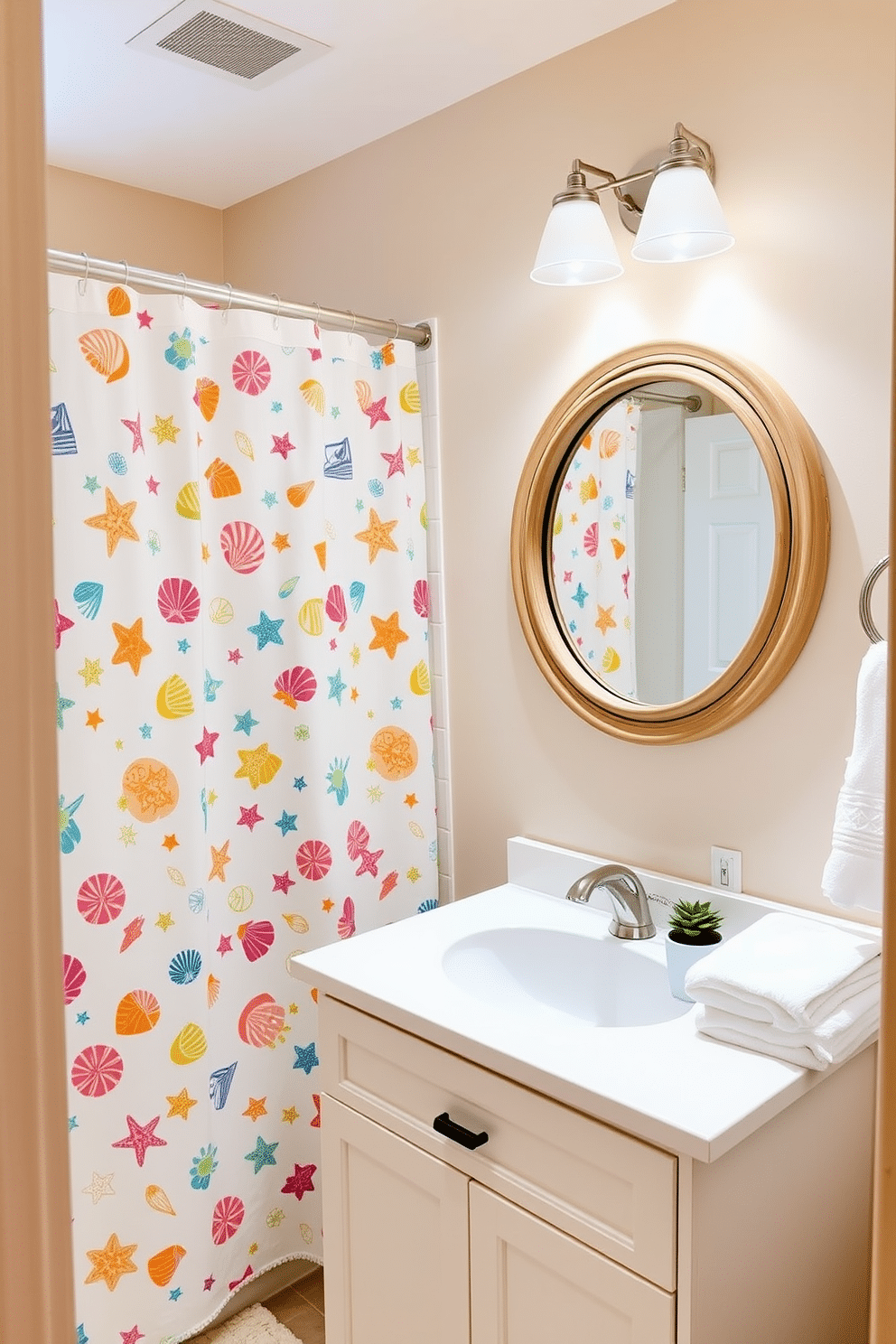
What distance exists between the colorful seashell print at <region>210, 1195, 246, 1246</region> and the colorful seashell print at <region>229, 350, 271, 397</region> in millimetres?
1559

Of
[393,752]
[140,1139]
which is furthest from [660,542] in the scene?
[140,1139]

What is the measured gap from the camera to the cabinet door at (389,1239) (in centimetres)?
151

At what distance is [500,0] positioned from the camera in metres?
1.76

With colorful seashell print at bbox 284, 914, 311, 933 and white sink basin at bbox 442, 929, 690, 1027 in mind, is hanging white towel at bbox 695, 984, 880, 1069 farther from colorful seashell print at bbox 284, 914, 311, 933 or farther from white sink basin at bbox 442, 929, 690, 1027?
colorful seashell print at bbox 284, 914, 311, 933

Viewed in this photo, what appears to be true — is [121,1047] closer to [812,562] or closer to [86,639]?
[86,639]

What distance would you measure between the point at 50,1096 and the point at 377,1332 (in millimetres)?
1551

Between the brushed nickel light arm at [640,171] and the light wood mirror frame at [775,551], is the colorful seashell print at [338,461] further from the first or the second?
the brushed nickel light arm at [640,171]

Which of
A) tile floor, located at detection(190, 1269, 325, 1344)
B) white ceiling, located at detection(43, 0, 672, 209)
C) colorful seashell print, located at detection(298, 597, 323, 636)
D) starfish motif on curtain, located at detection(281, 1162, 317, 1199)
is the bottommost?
tile floor, located at detection(190, 1269, 325, 1344)

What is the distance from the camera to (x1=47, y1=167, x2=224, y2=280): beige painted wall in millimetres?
2473

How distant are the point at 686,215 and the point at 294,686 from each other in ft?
3.58

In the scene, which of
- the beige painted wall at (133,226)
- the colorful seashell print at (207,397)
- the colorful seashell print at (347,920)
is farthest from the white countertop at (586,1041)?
the beige painted wall at (133,226)

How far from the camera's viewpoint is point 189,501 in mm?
1885

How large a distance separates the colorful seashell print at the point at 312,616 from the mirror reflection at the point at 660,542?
46 centimetres

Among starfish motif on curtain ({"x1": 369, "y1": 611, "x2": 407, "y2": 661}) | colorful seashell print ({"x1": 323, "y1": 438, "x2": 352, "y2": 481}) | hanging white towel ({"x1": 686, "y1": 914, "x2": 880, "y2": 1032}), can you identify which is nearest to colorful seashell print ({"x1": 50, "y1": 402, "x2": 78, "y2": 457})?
colorful seashell print ({"x1": 323, "y1": 438, "x2": 352, "y2": 481})
